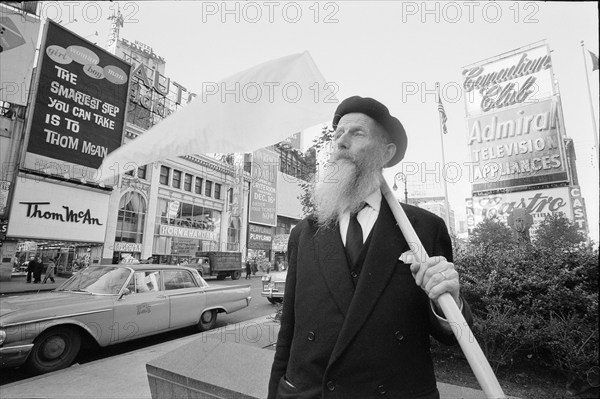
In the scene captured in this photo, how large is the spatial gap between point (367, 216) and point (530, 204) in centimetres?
2837

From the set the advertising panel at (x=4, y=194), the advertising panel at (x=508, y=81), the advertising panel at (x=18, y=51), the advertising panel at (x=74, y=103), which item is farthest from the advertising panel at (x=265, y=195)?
the advertising panel at (x=18, y=51)

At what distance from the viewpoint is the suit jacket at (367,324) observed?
137cm

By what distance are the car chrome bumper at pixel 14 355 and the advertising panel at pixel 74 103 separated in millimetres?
18594

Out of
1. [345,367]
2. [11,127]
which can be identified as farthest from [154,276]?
[11,127]

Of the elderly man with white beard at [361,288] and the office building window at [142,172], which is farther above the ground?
the office building window at [142,172]

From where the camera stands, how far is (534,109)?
24.8 m

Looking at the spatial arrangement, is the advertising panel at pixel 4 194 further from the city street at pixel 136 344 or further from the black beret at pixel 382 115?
the black beret at pixel 382 115

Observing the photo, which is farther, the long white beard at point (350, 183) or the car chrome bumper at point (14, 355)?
the car chrome bumper at point (14, 355)

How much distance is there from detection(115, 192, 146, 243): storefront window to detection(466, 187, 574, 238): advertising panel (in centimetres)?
2948

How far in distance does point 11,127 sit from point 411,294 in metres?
30.1

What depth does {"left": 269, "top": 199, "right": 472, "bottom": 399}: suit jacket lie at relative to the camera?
137cm

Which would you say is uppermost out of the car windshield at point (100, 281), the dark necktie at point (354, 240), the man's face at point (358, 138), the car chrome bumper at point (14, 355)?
the man's face at point (358, 138)

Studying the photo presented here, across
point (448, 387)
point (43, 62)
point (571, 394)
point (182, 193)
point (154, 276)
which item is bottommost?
point (571, 394)

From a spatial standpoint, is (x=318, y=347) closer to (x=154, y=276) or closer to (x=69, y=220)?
(x=154, y=276)
